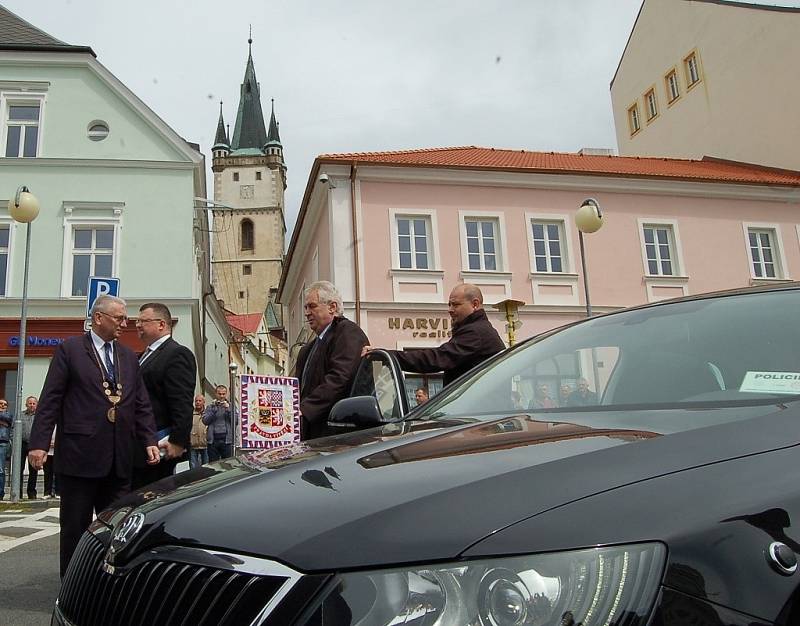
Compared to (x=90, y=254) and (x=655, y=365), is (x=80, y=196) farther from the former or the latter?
(x=655, y=365)

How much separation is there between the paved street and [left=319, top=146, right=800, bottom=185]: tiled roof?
1236 cm

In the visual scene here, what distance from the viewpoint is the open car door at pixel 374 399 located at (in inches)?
113

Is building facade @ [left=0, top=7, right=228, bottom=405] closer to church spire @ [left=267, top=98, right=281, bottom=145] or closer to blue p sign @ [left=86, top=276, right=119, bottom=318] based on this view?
blue p sign @ [left=86, top=276, right=119, bottom=318]

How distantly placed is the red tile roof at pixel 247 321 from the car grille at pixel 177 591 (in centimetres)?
6637

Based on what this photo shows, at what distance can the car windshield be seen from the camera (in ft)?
7.04

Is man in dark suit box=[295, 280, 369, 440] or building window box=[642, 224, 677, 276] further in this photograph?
building window box=[642, 224, 677, 276]

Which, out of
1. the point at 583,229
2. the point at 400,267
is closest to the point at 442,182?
the point at 400,267

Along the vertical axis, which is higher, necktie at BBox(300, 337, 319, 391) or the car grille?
necktie at BBox(300, 337, 319, 391)

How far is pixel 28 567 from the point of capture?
5.57 meters

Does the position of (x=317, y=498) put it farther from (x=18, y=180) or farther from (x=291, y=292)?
(x=291, y=292)

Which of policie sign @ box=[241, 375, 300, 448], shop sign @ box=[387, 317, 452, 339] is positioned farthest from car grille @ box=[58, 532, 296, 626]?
shop sign @ box=[387, 317, 452, 339]

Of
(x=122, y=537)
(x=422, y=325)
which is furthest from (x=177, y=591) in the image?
(x=422, y=325)

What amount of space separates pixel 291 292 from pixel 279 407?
2639cm

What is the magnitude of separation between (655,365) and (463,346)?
7.67ft
